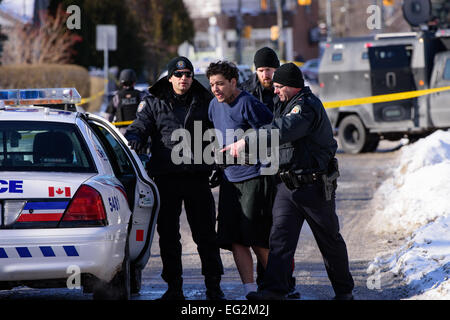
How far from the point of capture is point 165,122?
23.4 ft

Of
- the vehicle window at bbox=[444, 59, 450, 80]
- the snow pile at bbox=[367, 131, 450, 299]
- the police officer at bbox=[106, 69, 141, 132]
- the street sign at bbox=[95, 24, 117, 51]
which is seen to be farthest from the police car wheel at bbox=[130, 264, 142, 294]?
the street sign at bbox=[95, 24, 117, 51]

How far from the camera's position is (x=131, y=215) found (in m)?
6.72

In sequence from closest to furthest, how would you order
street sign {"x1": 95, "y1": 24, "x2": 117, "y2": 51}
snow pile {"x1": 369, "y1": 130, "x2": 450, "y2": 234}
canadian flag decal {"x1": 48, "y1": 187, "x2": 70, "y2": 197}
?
1. canadian flag decal {"x1": 48, "y1": 187, "x2": 70, "y2": 197}
2. snow pile {"x1": 369, "y1": 130, "x2": 450, "y2": 234}
3. street sign {"x1": 95, "y1": 24, "x2": 117, "y2": 51}

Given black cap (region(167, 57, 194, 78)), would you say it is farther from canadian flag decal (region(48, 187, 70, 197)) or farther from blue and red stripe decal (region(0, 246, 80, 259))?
blue and red stripe decal (region(0, 246, 80, 259))

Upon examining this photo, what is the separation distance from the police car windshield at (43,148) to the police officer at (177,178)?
80 centimetres

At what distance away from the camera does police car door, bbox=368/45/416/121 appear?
18562 mm

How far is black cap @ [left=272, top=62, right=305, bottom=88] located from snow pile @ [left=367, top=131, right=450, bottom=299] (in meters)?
1.71

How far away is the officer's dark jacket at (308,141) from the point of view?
6359mm

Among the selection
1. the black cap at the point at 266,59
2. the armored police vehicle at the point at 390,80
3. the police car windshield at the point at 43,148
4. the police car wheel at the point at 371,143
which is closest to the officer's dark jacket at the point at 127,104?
the black cap at the point at 266,59

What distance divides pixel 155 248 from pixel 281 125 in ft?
12.9

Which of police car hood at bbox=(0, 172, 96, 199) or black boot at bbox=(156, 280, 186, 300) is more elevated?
police car hood at bbox=(0, 172, 96, 199)

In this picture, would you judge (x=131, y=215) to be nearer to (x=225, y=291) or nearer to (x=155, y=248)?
(x=225, y=291)

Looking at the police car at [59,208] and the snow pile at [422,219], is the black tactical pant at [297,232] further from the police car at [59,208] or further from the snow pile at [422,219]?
the police car at [59,208]

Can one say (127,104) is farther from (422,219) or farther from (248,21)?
(248,21)
